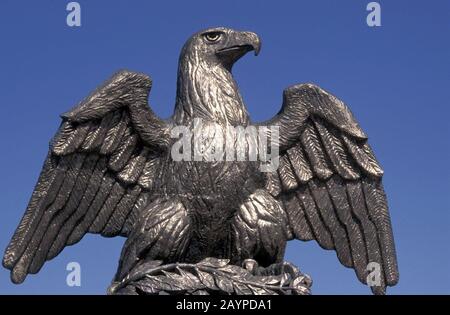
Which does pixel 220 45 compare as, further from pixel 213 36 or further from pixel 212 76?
pixel 212 76

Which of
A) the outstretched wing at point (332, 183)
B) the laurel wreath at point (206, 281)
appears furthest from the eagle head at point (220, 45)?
the laurel wreath at point (206, 281)

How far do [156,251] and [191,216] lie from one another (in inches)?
13.8

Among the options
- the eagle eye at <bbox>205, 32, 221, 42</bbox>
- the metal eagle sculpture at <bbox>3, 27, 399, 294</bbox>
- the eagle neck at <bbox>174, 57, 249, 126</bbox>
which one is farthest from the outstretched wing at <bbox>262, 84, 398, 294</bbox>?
the eagle eye at <bbox>205, 32, 221, 42</bbox>

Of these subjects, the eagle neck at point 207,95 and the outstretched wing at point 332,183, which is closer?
the eagle neck at point 207,95

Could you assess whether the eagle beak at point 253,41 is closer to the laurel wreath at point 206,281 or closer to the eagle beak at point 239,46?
the eagle beak at point 239,46

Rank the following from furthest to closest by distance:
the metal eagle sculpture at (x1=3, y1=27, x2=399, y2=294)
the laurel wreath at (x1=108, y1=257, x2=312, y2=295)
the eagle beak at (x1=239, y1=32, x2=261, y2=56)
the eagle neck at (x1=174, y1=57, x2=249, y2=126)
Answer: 1. the eagle beak at (x1=239, y1=32, x2=261, y2=56)
2. the eagle neck at (x1=174, y1=57, x2=249, y2=126)
3. the metal eagle sculpture at (x1=3, y1=27, x2=399, y2=294)
4. the laurel wreath at (x1=108, y1=257, x2=312, y2=295)

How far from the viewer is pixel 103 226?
7.12 m

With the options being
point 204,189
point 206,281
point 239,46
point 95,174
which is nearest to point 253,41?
point 239,46

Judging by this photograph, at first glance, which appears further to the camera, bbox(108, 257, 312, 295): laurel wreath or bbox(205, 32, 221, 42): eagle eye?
bbox(205, 32, 221, 42): eagle eye

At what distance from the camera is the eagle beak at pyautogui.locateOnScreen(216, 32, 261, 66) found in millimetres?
6996

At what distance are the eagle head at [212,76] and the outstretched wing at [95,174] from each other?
281mm

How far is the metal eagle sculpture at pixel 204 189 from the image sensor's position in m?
6.72

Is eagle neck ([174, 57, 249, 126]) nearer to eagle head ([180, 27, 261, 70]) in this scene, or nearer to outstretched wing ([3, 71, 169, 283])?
eagle head ([180, 27, 261, 70])

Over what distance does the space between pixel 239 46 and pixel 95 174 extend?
141 centimetres
